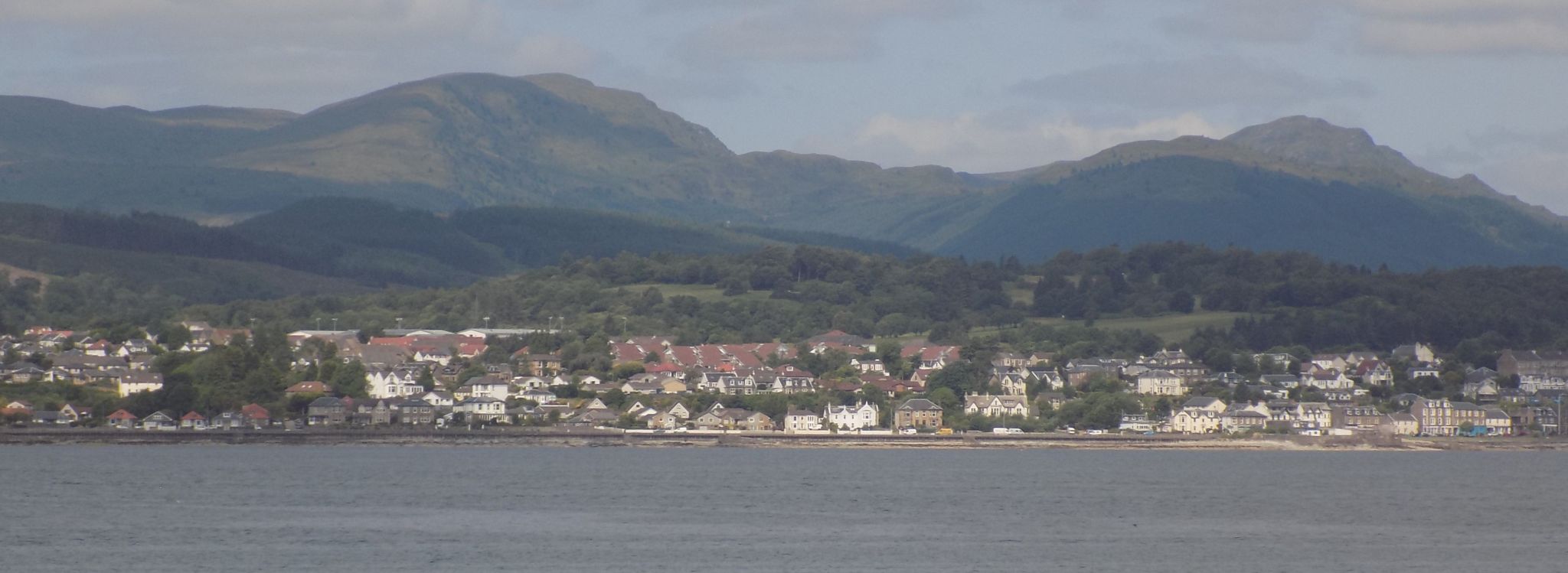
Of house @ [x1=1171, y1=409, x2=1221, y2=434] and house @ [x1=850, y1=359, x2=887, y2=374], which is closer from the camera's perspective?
house @ [x1=1171, y1=409, x2=1221, y2=434]

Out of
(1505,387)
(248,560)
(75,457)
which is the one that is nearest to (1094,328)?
(1505,387)

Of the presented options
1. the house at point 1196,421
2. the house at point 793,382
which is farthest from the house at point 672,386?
the house at point 1196,421

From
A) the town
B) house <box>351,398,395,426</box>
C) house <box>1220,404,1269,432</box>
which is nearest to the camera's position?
house <box>351,398,395,426</box>

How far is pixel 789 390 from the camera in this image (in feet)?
313

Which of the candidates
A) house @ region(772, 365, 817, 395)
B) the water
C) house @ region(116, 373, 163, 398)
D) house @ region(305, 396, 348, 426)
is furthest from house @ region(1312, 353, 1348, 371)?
house @ region(116, 373, 163, 398)

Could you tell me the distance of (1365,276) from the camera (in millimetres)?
132250

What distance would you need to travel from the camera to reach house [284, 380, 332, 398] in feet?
277

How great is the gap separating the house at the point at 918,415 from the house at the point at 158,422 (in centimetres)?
3017

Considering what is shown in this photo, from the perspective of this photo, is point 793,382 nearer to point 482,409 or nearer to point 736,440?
point 736,440

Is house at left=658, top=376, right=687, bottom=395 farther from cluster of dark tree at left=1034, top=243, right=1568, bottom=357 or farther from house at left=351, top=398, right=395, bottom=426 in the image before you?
cluster of dark tree at left=1034, top=243, right=1568, bottom=357

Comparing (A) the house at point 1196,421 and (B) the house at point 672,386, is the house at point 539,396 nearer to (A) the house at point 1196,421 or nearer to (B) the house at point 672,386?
(B) the house at point 672,386

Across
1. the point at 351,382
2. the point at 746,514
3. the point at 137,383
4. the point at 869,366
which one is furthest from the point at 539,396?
the point at 746,514

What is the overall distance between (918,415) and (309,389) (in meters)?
26.1

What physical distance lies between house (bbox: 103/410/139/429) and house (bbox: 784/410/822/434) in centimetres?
2688
